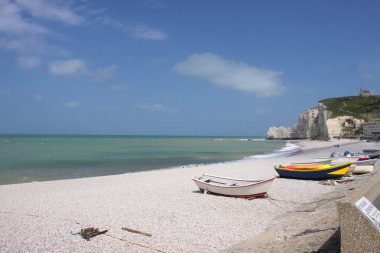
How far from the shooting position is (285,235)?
812cm

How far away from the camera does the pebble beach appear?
922cm

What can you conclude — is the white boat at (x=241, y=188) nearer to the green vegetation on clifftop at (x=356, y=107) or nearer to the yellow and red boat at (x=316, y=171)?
the yellow and red boat at (x=316, y=171)

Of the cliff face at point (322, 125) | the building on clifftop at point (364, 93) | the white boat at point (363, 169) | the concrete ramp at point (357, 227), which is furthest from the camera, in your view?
the building on clifftop at point (364, 93)

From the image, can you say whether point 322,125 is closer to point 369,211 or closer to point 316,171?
point 316,171

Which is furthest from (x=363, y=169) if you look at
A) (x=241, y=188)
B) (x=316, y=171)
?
(x=241, y=188)

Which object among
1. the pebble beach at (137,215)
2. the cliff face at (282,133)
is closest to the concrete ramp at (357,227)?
the pebble beach at (137,215)

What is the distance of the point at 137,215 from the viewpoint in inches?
486

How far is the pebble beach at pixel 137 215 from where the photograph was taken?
363 inches

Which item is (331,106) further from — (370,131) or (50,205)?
(50,205)

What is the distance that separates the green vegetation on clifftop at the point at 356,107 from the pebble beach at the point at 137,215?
9987cm

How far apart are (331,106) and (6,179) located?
120 m

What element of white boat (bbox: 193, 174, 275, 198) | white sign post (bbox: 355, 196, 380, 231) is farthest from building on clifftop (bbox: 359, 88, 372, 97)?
white sign post (bbox: 355, 196, 380, 231)

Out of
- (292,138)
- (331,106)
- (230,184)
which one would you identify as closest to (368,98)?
(331,106)

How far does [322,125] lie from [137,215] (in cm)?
10368
